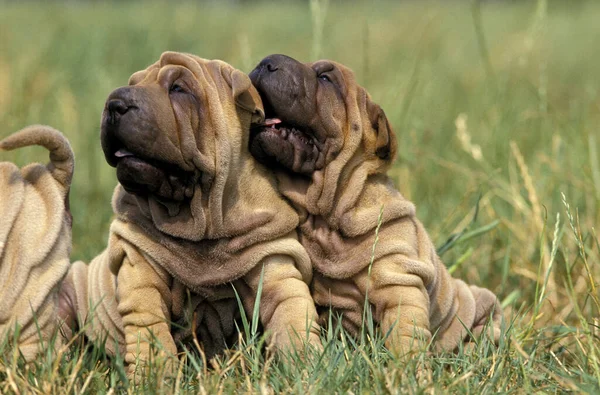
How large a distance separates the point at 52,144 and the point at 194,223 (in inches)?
27.7

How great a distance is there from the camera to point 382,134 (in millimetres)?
3955

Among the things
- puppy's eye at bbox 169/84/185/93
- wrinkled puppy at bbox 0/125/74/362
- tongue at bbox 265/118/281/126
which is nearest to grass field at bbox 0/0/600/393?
wrinkled puppy at bbox 0/125/74/362

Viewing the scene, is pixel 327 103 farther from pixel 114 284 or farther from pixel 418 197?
pixel 418 197

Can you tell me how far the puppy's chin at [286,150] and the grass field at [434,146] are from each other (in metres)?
0.73

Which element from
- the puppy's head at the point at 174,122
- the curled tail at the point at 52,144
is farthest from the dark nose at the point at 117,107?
the curled tail at the point at 52,144

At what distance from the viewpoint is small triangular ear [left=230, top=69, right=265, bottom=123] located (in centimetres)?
360

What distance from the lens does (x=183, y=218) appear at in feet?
12.1

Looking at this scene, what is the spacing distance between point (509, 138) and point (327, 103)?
247 cm

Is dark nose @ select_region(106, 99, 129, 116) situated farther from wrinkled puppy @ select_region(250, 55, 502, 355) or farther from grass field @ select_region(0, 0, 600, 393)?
grass field @ select_region(0, 0, 600, 393)

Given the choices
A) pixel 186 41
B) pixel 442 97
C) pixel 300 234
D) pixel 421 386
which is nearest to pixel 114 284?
pixel 300 234

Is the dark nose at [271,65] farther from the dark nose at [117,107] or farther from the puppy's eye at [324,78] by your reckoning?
the dark nose at [117,107]

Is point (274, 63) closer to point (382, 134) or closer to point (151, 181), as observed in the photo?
point (382, 134)

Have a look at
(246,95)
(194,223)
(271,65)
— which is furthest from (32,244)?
(271,65)

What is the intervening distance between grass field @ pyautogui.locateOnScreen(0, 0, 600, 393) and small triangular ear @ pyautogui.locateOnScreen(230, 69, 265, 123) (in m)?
0.97
